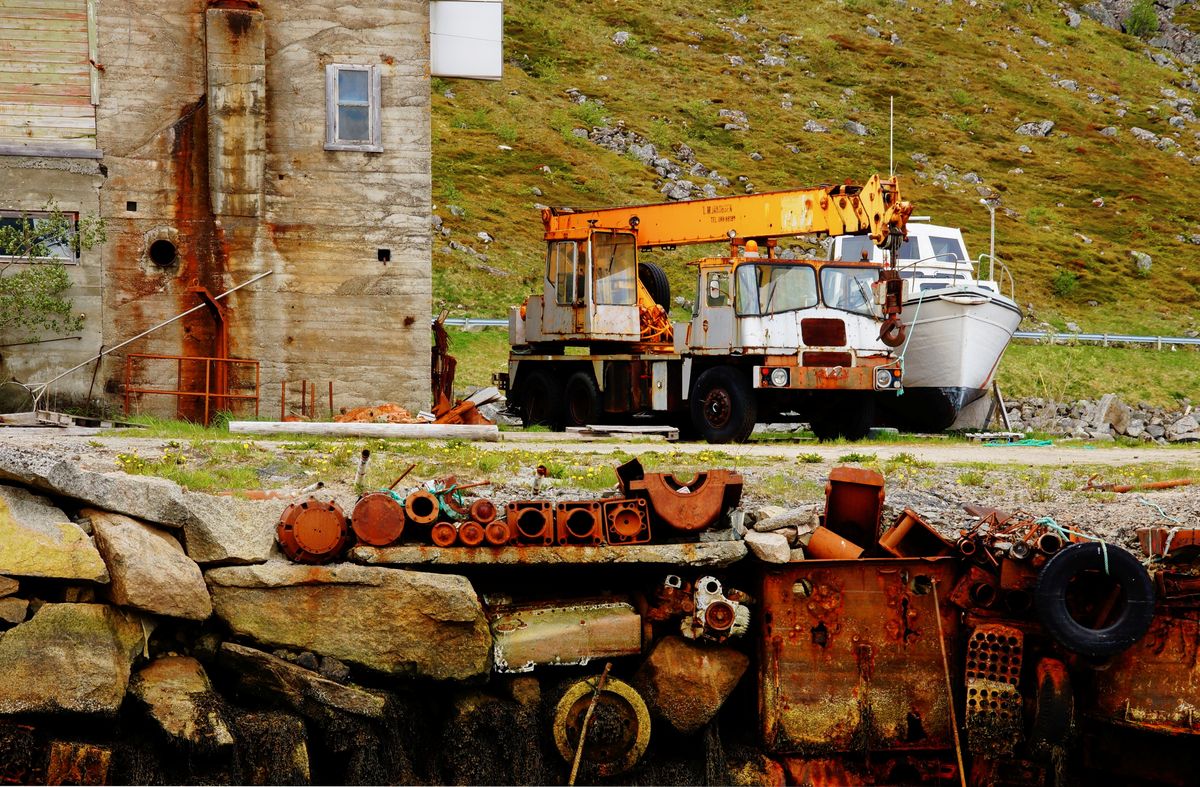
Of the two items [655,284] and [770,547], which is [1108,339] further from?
[770,547]

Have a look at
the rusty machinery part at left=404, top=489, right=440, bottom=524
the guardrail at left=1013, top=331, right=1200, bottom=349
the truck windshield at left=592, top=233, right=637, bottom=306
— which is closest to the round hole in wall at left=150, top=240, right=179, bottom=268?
the truck windshield at left=592, top=233, right=637, bottom=306

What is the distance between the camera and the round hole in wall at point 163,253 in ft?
61.9

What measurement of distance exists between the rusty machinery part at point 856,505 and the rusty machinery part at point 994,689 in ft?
3.71

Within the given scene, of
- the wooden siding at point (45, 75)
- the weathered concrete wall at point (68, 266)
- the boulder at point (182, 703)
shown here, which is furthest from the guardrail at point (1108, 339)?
the boulder at point (182, 703)

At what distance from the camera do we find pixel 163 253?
18922 mm

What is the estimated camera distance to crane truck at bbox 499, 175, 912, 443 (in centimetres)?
1945

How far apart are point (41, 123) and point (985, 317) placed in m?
14.5

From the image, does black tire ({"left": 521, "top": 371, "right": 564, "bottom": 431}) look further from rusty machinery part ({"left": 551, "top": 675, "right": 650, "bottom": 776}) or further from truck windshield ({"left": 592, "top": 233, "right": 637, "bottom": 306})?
rusty machinery part ({"left": 551, "top": 675, "right": 650, "bottom": 776})

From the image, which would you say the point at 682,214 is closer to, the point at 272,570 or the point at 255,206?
the point at 255,206

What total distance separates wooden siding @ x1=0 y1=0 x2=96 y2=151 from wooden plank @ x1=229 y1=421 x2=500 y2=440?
537 centimetres

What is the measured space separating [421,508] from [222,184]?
9.90 metres

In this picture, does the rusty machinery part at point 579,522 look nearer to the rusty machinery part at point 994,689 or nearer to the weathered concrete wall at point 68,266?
the rusty machinery part at point 994,689

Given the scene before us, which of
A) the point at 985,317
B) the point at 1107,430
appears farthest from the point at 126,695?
the point at 1107,430

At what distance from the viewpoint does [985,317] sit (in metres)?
23.7
